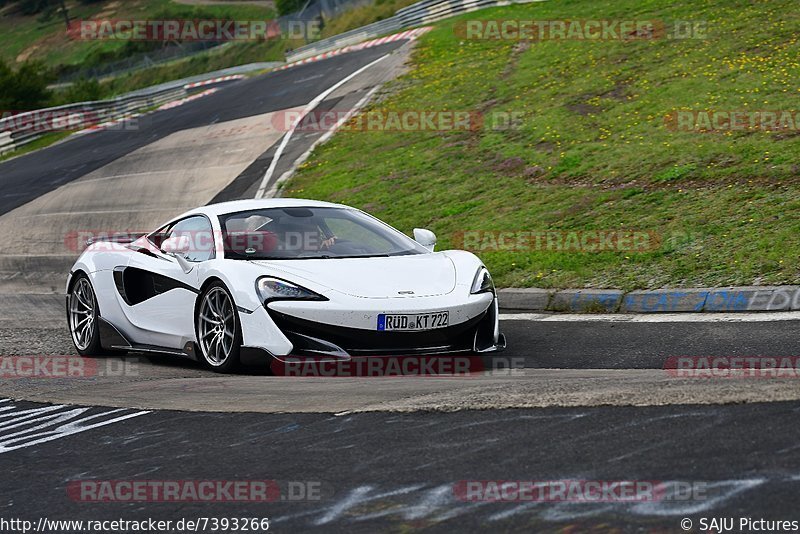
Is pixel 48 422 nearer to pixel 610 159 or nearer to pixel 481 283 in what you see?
pixel 481 283

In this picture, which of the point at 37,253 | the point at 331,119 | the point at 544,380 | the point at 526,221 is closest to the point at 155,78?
the point at 331,119

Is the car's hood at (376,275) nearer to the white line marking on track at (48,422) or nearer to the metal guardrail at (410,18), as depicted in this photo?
the white line marking on track at (48,422)

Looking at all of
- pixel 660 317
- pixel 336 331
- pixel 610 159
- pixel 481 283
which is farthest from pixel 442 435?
pixel 610 159

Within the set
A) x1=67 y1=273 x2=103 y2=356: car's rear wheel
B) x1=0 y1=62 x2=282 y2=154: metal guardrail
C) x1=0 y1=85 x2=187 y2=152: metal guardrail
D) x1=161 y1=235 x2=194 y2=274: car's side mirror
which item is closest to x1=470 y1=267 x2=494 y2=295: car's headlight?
x1=161 y1=235 x2=194 y2=274: car's side mirror

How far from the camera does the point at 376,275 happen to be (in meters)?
8.22

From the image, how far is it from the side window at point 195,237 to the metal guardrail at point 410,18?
91.4 ft

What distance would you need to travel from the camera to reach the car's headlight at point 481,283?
8.40 m

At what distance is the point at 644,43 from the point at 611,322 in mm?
14462

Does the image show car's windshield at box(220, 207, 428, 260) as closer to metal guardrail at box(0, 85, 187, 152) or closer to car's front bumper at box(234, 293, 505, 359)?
car's front bumper at box(234, 293, 505, 359)

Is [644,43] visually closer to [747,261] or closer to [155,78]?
[747,261]

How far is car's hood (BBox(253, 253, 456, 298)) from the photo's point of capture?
26.2 ft

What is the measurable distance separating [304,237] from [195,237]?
89cm

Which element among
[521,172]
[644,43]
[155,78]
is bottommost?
[521,172]

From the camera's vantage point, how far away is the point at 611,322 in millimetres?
9789
